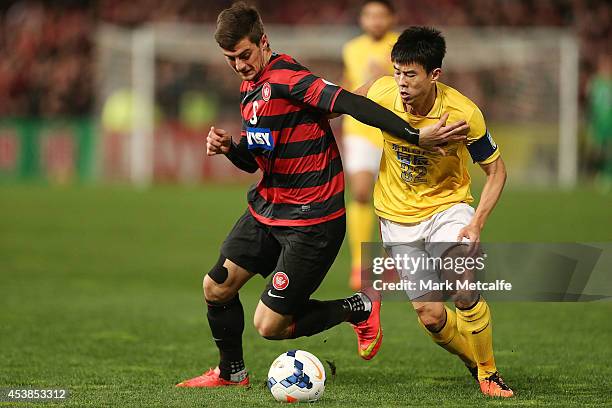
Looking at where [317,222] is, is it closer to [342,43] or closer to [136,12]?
[342,43]

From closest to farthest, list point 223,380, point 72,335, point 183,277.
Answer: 1. point 223,380
2. point 72,335
3. point 183,277

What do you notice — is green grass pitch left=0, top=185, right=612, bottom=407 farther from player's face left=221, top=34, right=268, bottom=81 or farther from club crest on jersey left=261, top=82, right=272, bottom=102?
player's face left=221, top=34, right=268, bottom=81

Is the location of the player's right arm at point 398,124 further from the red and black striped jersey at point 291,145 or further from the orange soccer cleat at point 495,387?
the orange soccer cleat at point 495,387

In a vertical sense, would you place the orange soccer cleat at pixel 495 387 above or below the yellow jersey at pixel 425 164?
below

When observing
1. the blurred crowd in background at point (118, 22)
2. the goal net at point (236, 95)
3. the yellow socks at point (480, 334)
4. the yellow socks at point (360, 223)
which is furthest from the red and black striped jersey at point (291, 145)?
the blurred crowd in background at point (118, 22)

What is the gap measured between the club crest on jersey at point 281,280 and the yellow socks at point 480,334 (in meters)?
0.88

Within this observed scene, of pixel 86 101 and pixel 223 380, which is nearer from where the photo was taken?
pixel 223 380

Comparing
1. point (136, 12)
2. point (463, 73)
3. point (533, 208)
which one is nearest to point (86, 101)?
point (136, 12)

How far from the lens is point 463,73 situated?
70.8 feet

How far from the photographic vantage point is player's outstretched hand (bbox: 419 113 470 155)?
535 centimetres

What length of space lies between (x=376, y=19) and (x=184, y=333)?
3277mm

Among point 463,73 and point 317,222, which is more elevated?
point 463,73

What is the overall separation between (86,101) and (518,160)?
11020 mm

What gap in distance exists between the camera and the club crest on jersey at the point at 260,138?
569 centimetres
